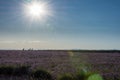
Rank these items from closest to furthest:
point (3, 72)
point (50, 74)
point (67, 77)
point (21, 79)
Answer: point (67, 77) → point (21, 79) → point (50, 74) → point (3, 72)

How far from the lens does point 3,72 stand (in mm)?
16672

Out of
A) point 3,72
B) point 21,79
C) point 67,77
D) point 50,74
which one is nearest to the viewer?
point 67,77

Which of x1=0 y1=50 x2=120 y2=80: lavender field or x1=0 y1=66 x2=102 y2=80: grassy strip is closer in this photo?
x1=0 y1=66 x2=102 y2=80: grassy strip

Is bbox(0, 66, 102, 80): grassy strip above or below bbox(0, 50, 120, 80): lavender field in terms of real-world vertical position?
below

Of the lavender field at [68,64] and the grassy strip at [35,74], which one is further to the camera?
the lavender field at [68,64]

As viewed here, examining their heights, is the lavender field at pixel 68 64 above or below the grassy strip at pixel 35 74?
above

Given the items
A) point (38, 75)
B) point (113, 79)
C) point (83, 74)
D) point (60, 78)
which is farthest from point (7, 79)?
point (113, 79)

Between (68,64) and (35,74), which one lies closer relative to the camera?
(35,74)

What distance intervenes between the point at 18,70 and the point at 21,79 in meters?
3.73

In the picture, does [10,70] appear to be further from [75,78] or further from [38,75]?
[75,78]

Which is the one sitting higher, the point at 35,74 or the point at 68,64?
the point at 68,64

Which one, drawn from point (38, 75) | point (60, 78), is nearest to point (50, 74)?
point (38, 75)

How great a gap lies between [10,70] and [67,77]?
5.61 metres

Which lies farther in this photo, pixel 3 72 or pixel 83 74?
pixel 3 72
